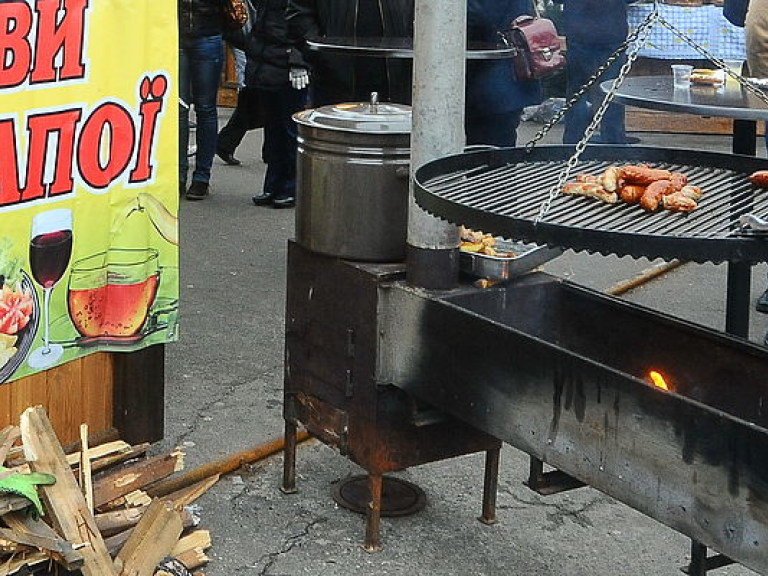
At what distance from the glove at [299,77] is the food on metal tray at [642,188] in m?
4.42

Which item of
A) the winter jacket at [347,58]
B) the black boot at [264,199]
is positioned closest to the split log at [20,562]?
the winter jacket at [347,58]

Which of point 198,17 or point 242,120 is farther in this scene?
point 242,120

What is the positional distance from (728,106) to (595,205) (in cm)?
211

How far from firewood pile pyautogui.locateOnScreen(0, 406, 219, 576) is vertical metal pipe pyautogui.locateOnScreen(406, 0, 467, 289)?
3.31 ft

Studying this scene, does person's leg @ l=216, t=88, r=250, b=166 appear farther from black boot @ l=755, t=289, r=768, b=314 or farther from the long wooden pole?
the long wooden pole

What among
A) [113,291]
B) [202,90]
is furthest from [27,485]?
[202,90]

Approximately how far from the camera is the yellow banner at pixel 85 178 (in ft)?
12.3

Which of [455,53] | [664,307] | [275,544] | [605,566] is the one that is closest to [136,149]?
[455,53]

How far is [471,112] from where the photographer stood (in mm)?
7164

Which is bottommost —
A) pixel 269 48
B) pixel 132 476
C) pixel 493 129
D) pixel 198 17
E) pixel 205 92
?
pixel 132 476

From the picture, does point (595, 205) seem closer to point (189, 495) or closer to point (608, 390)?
point (608, 390)

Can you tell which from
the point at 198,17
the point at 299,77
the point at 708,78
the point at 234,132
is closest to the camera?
the point at 708,78

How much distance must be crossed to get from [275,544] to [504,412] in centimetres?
108

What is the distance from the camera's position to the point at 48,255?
3941 mm
